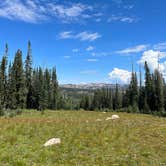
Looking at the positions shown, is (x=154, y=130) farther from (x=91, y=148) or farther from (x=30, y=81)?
(x=30, y=81)

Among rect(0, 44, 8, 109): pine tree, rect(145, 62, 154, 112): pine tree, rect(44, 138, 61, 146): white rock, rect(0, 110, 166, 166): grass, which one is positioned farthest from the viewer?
rect(145, 62, 154, 112): pine tree

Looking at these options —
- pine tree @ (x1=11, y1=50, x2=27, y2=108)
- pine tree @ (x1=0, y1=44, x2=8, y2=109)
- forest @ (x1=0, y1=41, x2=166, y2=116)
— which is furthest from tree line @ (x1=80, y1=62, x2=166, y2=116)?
pine tree @ (x1=0, y1=44, x2=8, y2=109)

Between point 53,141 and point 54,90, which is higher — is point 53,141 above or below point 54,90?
below

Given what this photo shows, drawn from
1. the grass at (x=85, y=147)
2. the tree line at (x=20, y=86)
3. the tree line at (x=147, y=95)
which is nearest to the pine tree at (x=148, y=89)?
the tree line at (x=147, y=95)

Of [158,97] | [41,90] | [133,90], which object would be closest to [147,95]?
[158,97]

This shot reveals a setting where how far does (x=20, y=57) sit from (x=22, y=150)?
63917 millimetres

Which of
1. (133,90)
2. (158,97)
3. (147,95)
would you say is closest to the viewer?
(158,97)

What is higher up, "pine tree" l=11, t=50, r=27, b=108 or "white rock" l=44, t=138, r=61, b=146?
"pine tree" l=11, t=50, r=27, b=108

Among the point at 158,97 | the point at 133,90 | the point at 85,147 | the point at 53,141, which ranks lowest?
the point at 85,147

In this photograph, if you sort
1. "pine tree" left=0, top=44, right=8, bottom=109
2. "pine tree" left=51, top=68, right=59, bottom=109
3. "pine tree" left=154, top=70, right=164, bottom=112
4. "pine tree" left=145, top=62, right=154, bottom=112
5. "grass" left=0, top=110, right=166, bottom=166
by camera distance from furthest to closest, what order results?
"pine tree" left=51, top=68, right=59, bottom=109
"pine tree" left=145, top=62, right=154, bottom=112
"pine tree" left=154, top=70, right=164, bottom=112
"pine tree" left=0, top=44, right=8, bottom=109
"grass" left=0, top=110, right=166, bottom=166

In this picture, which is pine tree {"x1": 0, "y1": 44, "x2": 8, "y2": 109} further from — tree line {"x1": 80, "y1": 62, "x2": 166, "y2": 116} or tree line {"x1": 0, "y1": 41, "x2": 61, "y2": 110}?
tree line {"x1": 80, "y1": 62, "x2": 166, "y2": 116}

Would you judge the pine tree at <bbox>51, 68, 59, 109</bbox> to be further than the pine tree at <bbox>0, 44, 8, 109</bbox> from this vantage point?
Yes

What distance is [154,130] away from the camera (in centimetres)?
1848

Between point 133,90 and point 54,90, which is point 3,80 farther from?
point 133,90
